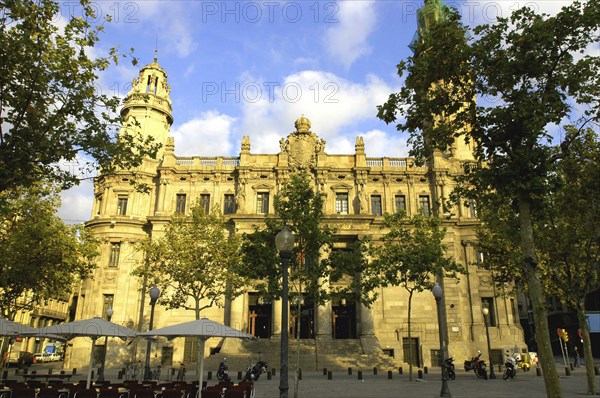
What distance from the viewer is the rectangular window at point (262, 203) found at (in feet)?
135

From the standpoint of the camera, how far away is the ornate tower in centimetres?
4556

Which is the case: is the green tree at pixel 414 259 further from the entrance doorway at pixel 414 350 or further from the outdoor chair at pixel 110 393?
the outdoor chair at pixel 110 393

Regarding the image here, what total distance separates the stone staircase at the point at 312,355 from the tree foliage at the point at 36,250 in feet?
38.5

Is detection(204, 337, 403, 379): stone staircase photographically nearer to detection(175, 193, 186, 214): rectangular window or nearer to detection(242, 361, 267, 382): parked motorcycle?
detection(242, 361, 267, 382): parked motorcycle

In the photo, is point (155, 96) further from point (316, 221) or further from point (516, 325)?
point (516, 325)

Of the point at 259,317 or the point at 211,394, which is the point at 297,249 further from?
the point at 259,317

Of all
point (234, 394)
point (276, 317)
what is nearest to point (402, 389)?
point (234, 394)

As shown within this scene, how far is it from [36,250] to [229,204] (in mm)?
18314

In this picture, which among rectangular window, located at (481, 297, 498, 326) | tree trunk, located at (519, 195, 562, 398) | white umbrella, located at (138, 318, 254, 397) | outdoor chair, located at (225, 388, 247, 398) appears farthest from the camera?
rectangular window, located at (481, 297, 498, 326)

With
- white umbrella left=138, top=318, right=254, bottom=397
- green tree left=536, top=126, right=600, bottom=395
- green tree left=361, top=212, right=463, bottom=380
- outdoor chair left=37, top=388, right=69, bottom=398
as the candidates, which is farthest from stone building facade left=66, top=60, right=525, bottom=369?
outdoor chair left=37, top=388, right=69, bottom=398

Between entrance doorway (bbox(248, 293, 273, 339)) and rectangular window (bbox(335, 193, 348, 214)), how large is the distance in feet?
35.4

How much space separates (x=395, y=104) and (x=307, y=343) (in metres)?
23.9

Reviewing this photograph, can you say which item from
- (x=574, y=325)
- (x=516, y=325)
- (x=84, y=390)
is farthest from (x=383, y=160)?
(x=84, y=390)

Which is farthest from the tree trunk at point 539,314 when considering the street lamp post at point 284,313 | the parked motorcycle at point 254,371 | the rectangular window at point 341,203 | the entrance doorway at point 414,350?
the rectangular window at point 341,203
